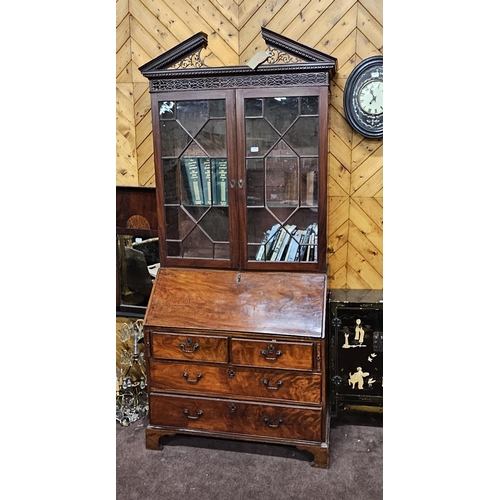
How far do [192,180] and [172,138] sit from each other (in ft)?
0.80

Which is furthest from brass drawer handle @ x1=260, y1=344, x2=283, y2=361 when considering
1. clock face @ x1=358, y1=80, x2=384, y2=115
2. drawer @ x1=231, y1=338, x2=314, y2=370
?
clock face @ x1=358, y1=80, x2=384, y2=115

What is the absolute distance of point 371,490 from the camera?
2068mm

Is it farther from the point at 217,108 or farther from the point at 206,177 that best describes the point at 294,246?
the point at 217,108

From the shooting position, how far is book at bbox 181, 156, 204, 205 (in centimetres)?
241

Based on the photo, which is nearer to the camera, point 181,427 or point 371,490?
point 371,490

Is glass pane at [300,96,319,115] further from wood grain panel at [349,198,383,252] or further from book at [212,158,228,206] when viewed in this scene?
wood grain panel at [349,198,383,252]

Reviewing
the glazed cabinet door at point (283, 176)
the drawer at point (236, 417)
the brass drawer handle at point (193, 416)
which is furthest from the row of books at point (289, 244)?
the brass drawer handle at point (193, 416)

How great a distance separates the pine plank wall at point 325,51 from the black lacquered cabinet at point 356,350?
34 cm

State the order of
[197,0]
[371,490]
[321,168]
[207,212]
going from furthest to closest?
1. [197,0]
2. [207,212]
3. [321,168]
4. [371,490]

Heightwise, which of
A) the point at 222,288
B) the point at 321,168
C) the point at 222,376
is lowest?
the point at 222,376
